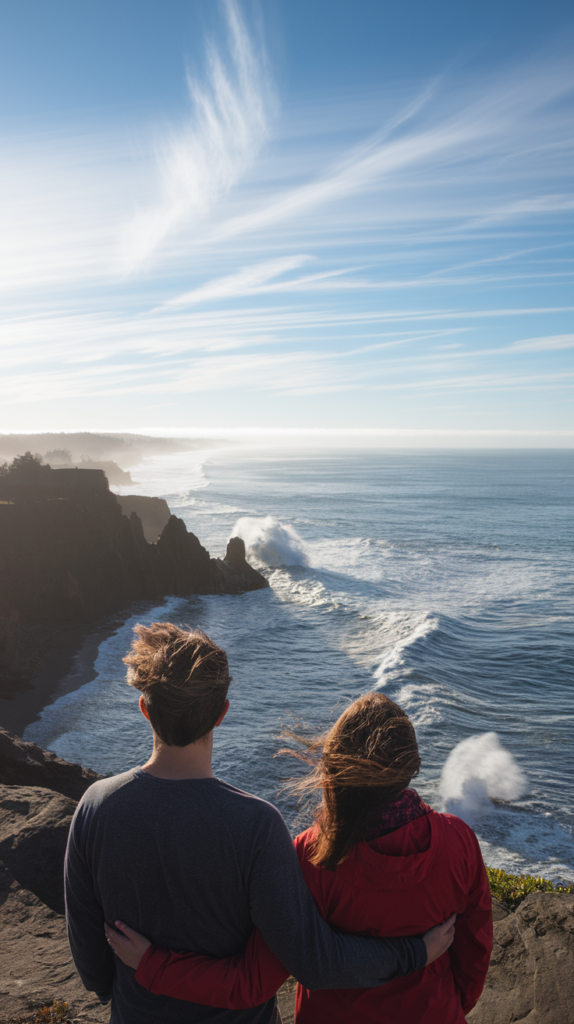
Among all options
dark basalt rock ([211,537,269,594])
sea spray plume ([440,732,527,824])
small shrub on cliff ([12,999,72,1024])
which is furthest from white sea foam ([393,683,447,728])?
dark basalt rock ([211,537,269,594])

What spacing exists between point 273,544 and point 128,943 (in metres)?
46.4

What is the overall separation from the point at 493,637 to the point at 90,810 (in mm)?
26612

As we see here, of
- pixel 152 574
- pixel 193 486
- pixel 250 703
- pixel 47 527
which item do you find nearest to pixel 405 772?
pixel 250 703

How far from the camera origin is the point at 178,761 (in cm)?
228

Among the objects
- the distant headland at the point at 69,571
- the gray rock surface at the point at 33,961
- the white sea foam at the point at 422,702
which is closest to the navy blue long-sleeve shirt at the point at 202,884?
the gray rock surface at the point at 33,961

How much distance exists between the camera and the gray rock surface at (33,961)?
14.2 feet

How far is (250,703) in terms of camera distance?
66.3ft

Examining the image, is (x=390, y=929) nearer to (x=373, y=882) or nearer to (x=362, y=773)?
(x=373, y=882)

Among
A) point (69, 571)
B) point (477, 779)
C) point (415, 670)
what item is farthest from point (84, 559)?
point (477, 779)

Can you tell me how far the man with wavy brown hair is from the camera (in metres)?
2.19

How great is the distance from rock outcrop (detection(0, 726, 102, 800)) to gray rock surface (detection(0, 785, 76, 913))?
2.75 meters

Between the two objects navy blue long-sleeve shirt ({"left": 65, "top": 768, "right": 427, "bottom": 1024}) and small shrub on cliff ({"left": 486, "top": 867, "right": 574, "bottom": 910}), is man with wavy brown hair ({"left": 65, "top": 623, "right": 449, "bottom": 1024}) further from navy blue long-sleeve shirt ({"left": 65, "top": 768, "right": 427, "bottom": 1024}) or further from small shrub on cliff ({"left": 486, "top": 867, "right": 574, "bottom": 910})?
small shrub on cliff ({"left": 486, "top": 867, "right": 574, "bottom": 910})

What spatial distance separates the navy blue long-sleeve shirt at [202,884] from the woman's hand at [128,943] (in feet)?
0.11

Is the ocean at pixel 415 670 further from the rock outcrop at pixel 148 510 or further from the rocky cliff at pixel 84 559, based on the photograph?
the rock outcrop at pixel 148 510
